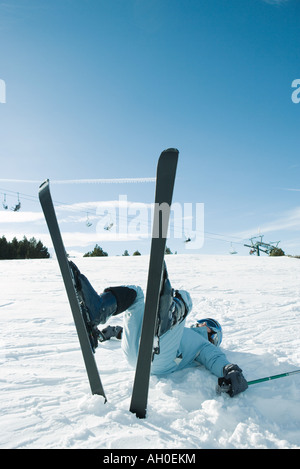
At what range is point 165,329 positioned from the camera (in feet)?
5.91

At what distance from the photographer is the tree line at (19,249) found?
36625 millimetres

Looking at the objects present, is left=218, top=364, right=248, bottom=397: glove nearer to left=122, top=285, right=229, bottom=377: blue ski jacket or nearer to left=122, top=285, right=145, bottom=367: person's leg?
left=122, top=285, right=229, bottom=377: blue ski jacket

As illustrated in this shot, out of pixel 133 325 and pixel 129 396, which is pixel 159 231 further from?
pixel 129 396

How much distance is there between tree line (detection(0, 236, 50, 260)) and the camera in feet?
120

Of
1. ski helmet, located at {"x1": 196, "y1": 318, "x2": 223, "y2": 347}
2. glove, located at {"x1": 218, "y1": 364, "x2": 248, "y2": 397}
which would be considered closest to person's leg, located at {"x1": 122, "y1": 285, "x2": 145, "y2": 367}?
glove, located at {"x1": 218, "y1": 364, "x2": 248, "y2": 397}

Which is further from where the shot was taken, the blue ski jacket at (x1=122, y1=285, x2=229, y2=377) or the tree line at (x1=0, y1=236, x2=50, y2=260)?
the tree line at (x1=0, y1=236, x2=50, y2=260)

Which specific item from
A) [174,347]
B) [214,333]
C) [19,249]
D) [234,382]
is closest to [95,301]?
[174,347]

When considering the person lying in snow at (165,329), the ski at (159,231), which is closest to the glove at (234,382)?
the person lying in snow at (165,329)

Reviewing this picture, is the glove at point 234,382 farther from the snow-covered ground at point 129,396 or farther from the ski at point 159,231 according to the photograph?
the ski at point 159,231

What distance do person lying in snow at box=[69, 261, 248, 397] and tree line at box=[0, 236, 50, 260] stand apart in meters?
37.2

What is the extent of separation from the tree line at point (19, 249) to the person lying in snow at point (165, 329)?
3725 centimetres

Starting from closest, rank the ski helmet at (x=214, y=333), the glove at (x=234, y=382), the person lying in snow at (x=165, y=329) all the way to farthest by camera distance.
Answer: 1. the person lying in snow at (x=165, y=329)
2. the glove at (x=234, y=382)
3. the ski helmet at (x=214, y=333)

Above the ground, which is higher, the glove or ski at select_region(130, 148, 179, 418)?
ski at select_region(130, 148, 179, 418)

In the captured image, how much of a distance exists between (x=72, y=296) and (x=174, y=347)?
0.93 metres
